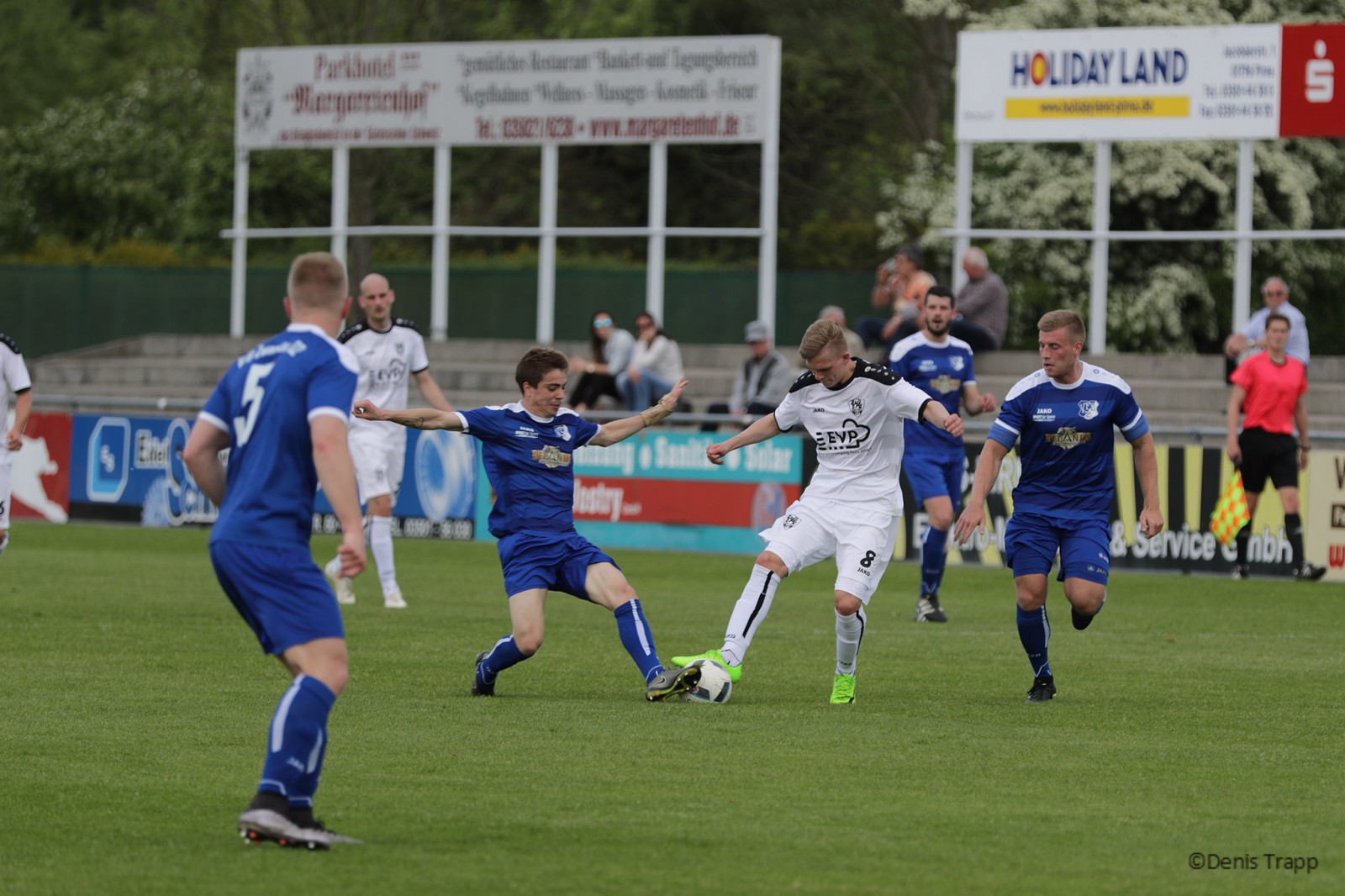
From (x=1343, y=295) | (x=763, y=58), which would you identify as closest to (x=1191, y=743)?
(x=763, y=58)

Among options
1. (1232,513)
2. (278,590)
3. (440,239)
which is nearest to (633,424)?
(278,590)

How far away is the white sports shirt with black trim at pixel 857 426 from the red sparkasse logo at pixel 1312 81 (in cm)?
1598

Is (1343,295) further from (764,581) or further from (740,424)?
(764,581)

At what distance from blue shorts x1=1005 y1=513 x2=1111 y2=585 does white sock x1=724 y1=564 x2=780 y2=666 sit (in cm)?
127

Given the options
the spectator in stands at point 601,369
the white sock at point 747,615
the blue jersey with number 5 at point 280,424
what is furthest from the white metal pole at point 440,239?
the blue jersey with number 5 at point 280,424

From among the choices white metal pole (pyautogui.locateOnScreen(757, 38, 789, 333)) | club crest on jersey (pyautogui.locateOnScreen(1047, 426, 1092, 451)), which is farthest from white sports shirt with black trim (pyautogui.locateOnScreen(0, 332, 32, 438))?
white metal pole (pyautogui.locateOnScreen(757, 38, 789, 333))

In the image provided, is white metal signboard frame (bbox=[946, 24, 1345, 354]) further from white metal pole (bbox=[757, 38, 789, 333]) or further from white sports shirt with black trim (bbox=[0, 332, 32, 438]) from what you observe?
white sports shirt with black trim (bbox=[0, 332, 32, 438])

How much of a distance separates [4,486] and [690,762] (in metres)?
7.75

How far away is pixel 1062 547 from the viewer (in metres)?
10.4

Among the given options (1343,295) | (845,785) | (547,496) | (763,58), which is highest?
(763,58)

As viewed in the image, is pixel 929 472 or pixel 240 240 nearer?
pixel 929 472

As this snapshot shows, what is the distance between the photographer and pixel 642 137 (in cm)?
2845

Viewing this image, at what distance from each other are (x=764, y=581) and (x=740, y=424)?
468 inches

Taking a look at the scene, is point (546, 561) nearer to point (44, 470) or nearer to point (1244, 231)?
point (44, 470)
